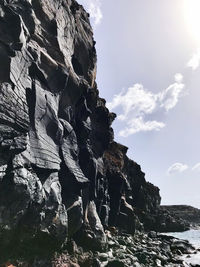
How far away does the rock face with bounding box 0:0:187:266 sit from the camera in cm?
2291

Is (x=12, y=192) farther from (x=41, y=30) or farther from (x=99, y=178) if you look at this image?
(x=99, y=178)

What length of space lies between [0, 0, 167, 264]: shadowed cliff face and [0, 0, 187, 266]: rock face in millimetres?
86

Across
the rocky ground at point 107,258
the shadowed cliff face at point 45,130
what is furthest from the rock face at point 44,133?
the rocky ground at point 107,258

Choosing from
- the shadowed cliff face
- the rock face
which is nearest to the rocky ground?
the rock face

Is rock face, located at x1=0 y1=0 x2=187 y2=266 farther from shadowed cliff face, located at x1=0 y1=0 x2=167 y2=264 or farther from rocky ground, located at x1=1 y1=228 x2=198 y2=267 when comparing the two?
rocky ground, located at x1=1 y1=228 x2=198 y2=267

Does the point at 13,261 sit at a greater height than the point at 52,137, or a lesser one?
lesser

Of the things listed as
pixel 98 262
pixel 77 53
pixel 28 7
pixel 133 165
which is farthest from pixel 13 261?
pixel 133 165

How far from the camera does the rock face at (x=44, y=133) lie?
75.2 ft

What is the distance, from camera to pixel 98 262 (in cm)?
3067

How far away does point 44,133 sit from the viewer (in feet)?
98.2

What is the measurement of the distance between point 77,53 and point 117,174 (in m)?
29.2

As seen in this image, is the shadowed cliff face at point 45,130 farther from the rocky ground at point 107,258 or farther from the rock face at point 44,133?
the rocky ground at point 107,258

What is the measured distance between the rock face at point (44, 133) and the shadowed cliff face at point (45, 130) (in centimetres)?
9

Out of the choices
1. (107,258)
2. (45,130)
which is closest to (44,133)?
(45,130)
